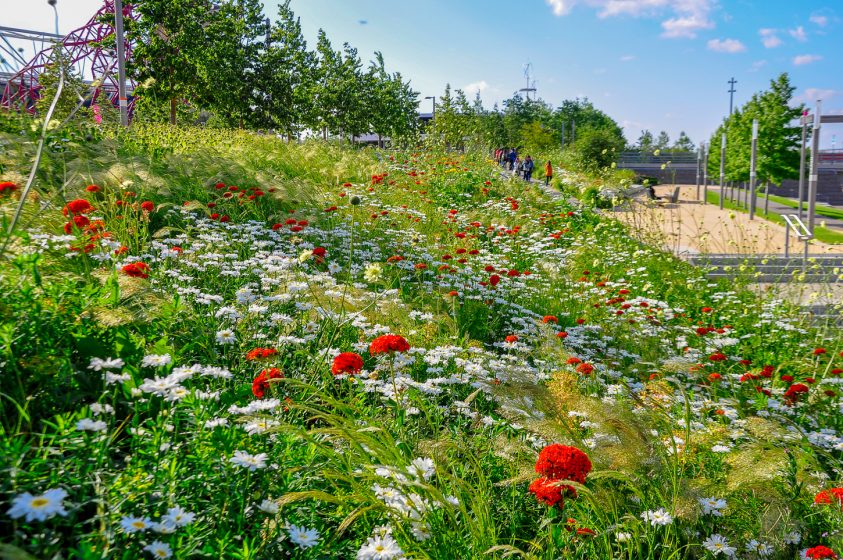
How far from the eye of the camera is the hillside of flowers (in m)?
1.70

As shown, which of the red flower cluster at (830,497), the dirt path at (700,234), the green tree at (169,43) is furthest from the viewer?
the green tree at (169,43)

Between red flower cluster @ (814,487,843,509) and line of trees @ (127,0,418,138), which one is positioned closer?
red flower cluster @ (814,487,843,509)

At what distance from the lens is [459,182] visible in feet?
43.3

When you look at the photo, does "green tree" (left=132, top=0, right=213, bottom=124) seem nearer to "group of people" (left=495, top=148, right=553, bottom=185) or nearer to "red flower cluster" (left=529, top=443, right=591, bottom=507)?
"group of people" (left=495, top=148, right=553, bottom=185)

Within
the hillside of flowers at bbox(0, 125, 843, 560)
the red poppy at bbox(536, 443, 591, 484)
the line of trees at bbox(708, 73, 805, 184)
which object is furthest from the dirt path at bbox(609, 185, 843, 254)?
the line of trees at bbox(708, 73, 805, 184)

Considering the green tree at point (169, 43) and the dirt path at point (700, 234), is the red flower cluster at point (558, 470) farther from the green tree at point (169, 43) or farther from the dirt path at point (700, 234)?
the green tree at point (169, 43)

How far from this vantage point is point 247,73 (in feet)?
77.4

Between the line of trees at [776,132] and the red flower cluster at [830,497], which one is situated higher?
the line of trees at [776,132]

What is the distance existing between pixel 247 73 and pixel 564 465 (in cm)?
2472

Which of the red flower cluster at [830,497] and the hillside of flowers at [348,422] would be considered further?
the red flower cluster at [830,497]

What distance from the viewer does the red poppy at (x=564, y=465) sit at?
5.77ft

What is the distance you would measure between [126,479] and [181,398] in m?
0.38

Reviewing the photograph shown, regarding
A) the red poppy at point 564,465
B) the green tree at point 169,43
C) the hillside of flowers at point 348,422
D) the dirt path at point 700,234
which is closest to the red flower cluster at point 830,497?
the hillside of flowers at point 348,422

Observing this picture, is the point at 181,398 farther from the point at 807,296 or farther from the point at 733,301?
the point at 807,296
